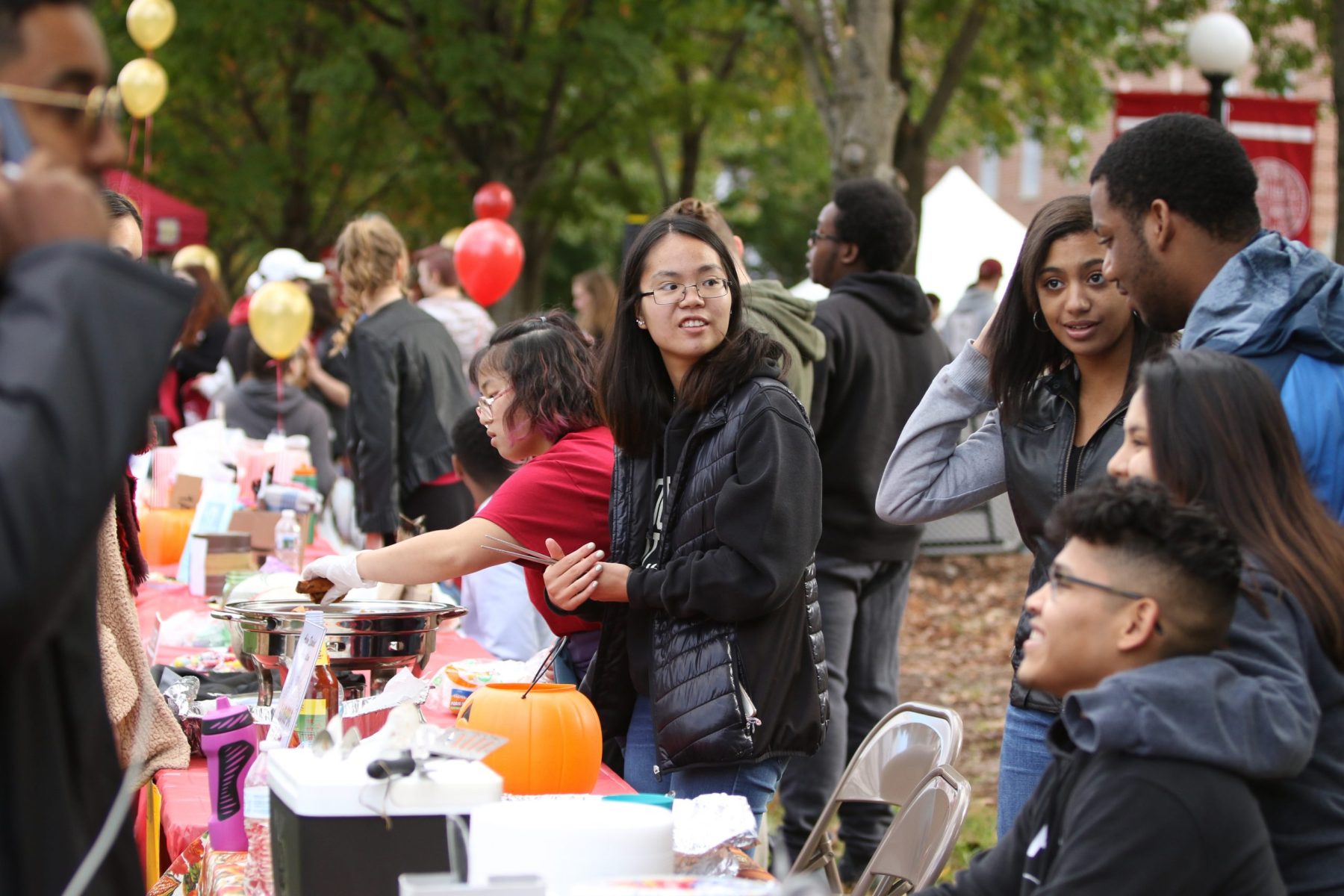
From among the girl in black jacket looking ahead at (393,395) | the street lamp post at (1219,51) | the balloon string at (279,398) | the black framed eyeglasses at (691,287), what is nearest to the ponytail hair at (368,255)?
the girl in black jacket looking ahead at (393,395)

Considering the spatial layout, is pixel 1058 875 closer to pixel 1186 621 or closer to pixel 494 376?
pixel 1186 621

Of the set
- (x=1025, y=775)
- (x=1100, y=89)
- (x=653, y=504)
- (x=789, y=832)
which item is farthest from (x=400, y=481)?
(x=1100, y=89)

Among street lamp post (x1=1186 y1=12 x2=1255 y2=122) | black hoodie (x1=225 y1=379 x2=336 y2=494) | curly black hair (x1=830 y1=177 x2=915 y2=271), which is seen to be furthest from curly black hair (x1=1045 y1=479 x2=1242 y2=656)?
street lamp post (x1=1186 y1=12 x2=1255 y2=122)

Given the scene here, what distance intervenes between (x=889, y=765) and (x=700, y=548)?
0.69 metres

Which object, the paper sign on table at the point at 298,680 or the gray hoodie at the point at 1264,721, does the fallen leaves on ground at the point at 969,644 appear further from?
the gray hoodie at the point at 1264,721

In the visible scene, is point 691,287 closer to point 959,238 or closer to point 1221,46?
point 1221,46

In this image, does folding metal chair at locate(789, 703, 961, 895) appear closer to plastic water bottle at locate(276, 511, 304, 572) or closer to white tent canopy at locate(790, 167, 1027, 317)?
plastic water bottle at locate(276, 511, 304, 572)

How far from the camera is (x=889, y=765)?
3.10m

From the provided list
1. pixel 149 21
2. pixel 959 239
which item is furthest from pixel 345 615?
pixel 959 239

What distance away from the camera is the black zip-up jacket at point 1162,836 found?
1.68 meters

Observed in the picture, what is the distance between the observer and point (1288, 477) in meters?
1.94

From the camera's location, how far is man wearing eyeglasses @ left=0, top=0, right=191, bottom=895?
1.14 meters

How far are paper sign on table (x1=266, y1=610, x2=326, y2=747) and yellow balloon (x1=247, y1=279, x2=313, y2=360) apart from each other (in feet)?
16.1

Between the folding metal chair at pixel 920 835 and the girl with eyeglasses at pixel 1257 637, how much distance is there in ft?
2.49
